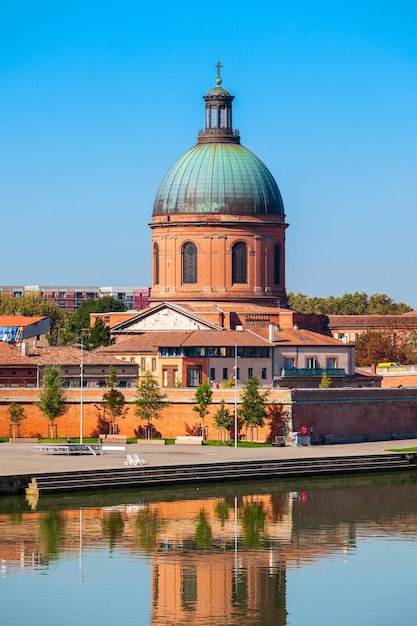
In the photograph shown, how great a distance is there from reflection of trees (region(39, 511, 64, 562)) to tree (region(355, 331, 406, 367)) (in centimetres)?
5884

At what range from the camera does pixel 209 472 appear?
200 ft

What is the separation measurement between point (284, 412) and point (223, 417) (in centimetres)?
263

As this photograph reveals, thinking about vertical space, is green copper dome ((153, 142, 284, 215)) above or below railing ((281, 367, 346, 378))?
above

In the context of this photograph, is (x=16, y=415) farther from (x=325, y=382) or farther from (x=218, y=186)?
(x=218, y=186)

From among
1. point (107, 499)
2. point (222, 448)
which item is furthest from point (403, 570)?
point (222, 448)

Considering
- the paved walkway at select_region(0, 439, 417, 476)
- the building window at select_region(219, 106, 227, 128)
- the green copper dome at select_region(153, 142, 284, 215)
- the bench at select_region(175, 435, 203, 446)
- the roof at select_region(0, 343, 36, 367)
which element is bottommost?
the paved walkway at select_region(0, 439, 417, 476)

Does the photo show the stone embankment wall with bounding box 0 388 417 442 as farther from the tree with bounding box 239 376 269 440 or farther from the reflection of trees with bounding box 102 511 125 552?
the reflection of trees with bounding box 102 511 125 552

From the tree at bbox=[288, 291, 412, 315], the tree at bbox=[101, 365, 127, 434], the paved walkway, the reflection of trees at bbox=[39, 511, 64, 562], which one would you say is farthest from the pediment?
the tree at bbox=[288, 291, 412, 315]

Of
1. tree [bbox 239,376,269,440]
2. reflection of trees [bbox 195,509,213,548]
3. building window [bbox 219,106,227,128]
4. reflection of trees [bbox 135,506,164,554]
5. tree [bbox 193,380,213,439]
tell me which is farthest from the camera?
building window [bbox 219,106,227,128]

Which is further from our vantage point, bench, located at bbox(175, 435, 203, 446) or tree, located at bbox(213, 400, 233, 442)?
tree, located at bbox(213, 400, 233, 442)

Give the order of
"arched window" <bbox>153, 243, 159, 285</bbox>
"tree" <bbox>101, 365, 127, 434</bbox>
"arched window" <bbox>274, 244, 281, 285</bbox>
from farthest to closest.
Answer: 1. "arched window" <bbox>153, 243, 159, 285</bbox>
2. "arched window" <bbox>274, 244, 281, 285</bbox>
3. "tree" <bbox>101, 365, 127, 434</bbox>

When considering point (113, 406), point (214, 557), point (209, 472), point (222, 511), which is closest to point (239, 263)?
point (113, 406)

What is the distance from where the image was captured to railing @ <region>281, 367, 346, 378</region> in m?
84.7

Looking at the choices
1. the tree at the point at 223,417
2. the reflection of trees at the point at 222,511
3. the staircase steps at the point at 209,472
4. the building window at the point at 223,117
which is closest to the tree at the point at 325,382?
the tree at the point at 223,417
